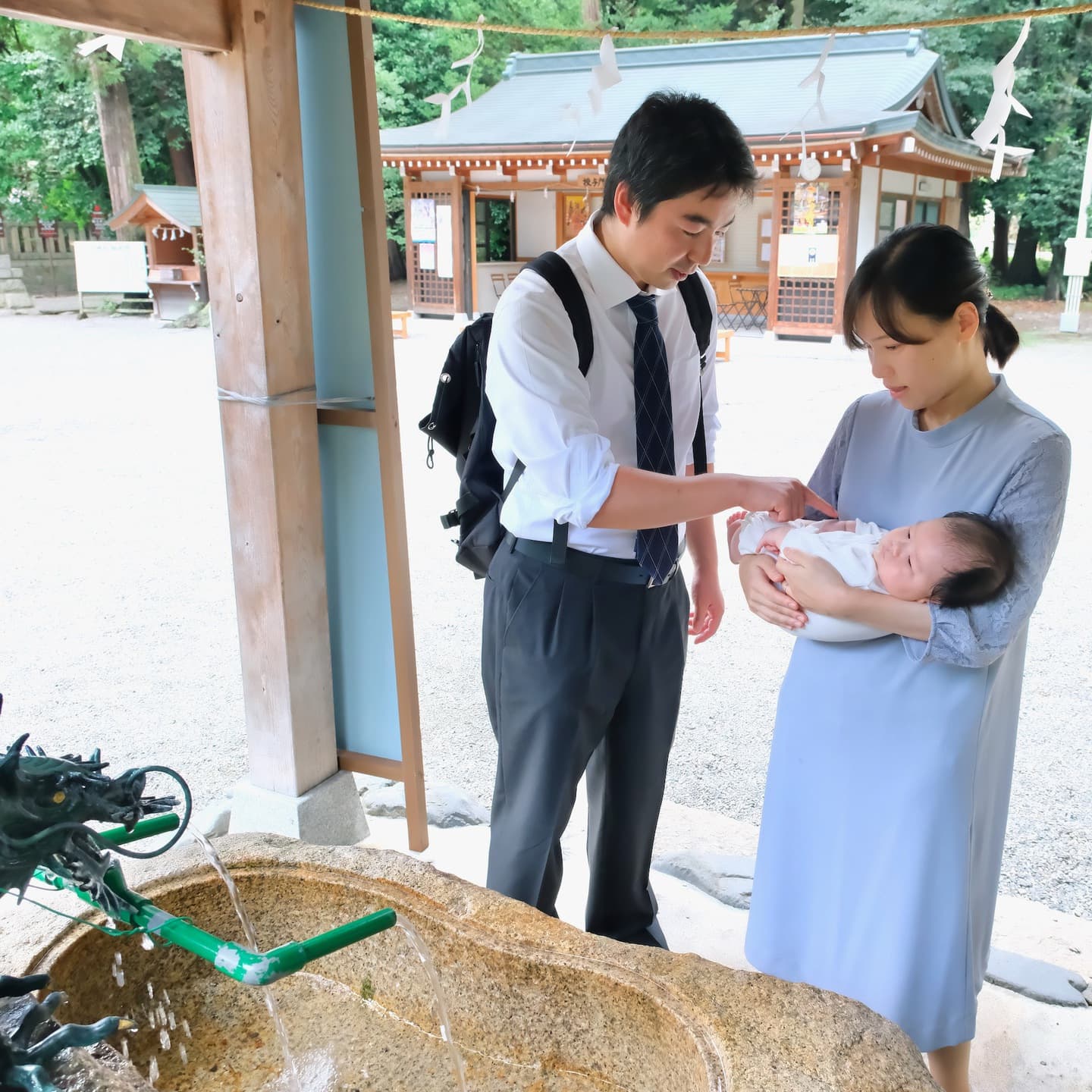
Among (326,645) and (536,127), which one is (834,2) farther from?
(326,645)

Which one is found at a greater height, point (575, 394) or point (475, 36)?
point (475, 36)

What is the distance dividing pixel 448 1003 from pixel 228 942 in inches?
16.5

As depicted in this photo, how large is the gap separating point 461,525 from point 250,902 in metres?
0.77

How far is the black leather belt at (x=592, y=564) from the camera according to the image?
163 centimetres

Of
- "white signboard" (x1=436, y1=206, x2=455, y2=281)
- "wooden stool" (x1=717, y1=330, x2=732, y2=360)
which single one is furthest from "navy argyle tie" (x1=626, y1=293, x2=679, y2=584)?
"white signboard" (x1=436, y1=206, x2=455, y2=281)

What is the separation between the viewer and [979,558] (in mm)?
1287

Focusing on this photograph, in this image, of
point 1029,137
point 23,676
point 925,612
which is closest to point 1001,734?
point 925,612

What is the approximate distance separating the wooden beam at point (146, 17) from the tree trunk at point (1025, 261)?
59.7ft

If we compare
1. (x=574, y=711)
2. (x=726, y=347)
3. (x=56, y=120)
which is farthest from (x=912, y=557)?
(x=56, y=120)

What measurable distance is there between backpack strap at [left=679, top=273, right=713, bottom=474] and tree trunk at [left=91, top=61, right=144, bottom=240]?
13860mm

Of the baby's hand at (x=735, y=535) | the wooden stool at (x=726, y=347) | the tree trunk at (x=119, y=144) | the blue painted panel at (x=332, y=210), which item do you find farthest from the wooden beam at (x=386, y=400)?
the tree trunk at (x=119, y=144)

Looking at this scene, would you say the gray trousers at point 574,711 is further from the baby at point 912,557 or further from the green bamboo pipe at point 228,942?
the green bamboo pipe at point 228,942

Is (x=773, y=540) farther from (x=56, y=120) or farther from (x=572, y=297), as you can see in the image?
(x=56, y=120)

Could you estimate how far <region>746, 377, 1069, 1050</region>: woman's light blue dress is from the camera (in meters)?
1.33
